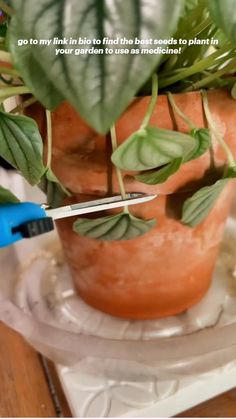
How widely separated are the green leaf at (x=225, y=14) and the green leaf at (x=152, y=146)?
9cm

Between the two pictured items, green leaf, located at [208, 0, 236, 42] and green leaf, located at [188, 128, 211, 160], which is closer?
green leaf, located at [208, 0, 236, 42]

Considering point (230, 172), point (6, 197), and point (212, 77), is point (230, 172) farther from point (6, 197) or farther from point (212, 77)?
point (6, 197)

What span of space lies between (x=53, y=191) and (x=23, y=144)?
75 millimetres

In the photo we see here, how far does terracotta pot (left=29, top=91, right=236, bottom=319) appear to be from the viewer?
35 centimetres

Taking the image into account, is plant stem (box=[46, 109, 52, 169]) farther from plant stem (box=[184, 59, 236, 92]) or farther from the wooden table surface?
the wooden table surface

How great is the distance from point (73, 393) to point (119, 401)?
5 cm

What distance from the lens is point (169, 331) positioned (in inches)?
20.2

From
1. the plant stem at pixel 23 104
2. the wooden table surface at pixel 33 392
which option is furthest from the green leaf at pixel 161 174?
the wooden table surface at pixel 33 392

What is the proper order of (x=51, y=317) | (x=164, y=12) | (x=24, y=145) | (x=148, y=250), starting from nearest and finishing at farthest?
1. (x=164, y=12)
2. (x=24, y=145)
3. (x=148, y=250)
4. (x=51, y=317)

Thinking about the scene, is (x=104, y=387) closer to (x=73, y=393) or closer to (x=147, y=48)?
(x=73, y=393)

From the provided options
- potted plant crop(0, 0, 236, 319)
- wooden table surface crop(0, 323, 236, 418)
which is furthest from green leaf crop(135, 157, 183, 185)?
wooden table surface crop(0, 323, 236, 418)

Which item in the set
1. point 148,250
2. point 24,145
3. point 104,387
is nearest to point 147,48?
point 24,145

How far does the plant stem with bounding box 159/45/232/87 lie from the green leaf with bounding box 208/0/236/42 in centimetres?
11

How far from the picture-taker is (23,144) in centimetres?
32
